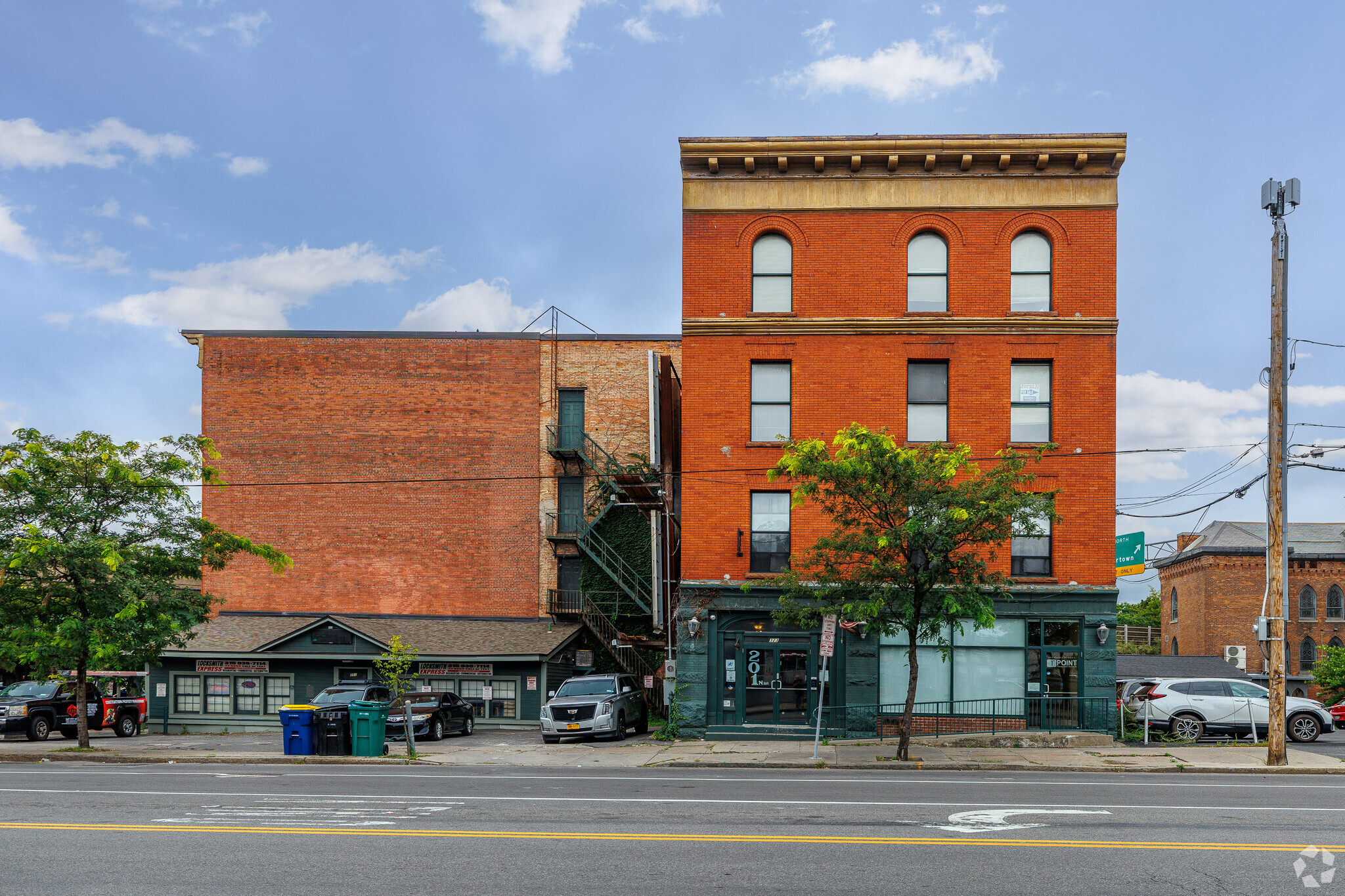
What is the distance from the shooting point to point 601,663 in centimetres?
3538

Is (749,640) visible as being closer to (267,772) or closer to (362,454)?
(267,772)

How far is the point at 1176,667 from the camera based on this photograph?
4147cm

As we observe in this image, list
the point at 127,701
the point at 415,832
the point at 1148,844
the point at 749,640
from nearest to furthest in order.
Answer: the point at 1148,844 → the point at 415,832 → the point at 749,640 → the point at 127,701

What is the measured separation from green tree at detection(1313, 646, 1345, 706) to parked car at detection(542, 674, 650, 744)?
93.9 feet

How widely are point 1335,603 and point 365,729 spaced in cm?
5515

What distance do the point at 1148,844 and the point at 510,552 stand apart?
28.0 metres

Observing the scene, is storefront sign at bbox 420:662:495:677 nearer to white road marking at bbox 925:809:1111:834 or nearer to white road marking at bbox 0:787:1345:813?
white road marking at bbox 0:787:1345:813

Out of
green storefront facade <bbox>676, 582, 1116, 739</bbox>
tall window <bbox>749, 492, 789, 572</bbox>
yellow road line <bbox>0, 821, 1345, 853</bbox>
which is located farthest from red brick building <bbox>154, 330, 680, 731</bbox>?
yellow road line <bbox>0, 821, 1345, 853</bbox>

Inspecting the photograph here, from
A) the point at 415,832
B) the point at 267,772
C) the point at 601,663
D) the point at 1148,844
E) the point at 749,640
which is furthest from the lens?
the point at 601,663

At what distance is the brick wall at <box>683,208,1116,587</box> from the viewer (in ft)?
79.7

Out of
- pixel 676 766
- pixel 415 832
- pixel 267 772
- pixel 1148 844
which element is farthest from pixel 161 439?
pixel 1148 844

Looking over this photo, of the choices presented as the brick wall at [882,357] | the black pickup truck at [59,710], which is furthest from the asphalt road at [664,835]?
the black pickup truck at [59,710]

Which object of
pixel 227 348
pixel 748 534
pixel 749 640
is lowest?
pixel 749 640

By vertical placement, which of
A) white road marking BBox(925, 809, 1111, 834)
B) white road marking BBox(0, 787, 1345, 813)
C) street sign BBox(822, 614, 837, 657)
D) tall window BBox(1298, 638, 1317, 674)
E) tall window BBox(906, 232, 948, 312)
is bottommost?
tall window BBox(1298, 638, 1317, 674)
